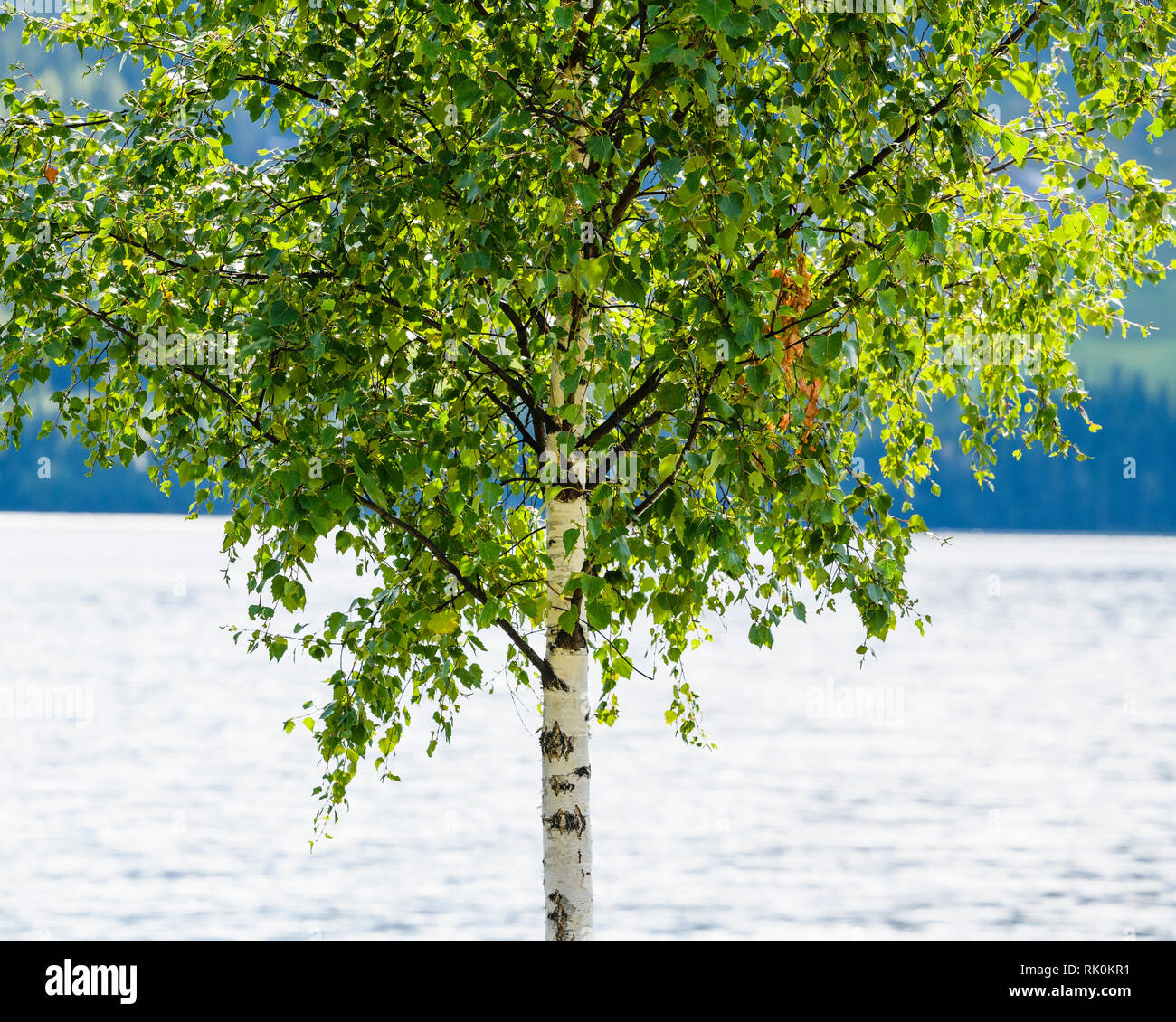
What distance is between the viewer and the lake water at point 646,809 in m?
12.8

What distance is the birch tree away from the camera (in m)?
3.80

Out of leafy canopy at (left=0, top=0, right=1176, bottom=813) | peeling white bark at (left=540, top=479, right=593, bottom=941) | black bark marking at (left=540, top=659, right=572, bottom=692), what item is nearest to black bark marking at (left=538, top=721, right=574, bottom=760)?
peeling white bark at (left=540, top=479, right=593, bottom=941)

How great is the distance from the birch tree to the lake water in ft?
17.3

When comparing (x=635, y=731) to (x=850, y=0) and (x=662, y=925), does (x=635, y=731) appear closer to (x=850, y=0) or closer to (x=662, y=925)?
(x=662, y=925)

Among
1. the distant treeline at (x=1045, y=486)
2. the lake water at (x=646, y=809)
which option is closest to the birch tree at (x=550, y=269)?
the lake water at (x=646, y=809)

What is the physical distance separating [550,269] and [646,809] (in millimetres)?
14525

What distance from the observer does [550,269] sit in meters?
3.85

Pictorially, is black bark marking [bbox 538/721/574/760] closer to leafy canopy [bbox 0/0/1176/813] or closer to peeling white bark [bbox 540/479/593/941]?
peeling white bark [bbox 540/479/593/941]

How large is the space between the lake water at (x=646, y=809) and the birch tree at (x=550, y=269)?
5263 millimetres

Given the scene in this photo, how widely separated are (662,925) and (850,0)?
33.5ft

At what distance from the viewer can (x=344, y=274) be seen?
429 cm

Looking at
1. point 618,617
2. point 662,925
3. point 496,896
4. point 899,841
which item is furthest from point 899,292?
point 899,841

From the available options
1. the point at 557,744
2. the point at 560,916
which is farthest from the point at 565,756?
the point at 560,916

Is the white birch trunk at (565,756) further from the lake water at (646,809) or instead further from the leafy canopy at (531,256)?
the lake water at (646,809)
